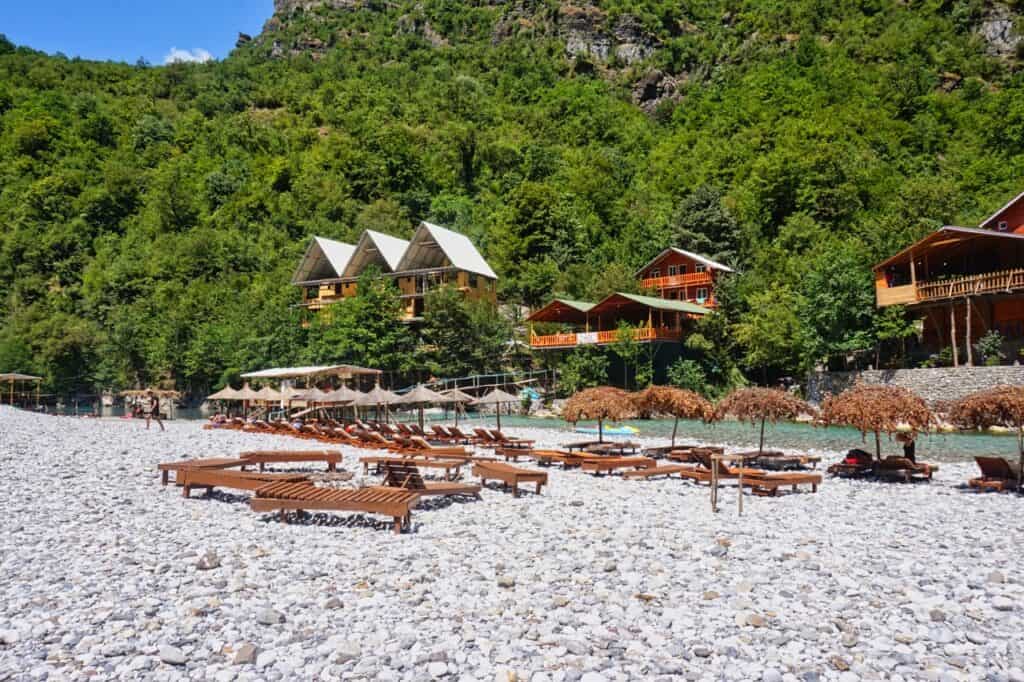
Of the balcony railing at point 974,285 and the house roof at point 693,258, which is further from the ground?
the house roof at point 693,258

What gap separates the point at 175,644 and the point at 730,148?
189 feet

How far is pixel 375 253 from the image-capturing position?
4597cm

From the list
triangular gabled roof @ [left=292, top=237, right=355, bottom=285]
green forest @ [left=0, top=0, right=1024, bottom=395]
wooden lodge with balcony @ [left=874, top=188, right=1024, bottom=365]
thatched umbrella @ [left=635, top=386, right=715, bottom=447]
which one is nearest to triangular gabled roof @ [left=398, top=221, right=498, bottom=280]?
green forest @ [left=0, top=0, right=1024, bottom=395]

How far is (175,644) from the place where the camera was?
4980 mm

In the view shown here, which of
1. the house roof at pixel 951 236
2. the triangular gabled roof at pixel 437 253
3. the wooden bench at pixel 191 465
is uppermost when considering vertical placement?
the triangular gabled roof at pixel 437 253

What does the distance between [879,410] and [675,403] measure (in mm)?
4565

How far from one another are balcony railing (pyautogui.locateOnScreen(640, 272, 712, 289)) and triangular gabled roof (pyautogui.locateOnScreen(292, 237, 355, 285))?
21048 mm

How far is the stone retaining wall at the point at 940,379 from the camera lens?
2394 centimetres

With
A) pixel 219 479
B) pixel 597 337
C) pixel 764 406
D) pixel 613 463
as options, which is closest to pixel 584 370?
pixel 597 337

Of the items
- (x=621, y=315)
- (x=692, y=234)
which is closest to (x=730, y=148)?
(x=692, y=234)

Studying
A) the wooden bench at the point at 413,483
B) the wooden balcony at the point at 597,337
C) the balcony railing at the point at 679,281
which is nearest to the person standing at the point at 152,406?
the wooden balcony at the point at 597,337

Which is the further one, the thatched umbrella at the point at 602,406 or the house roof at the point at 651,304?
the house roof at the point at 651,304

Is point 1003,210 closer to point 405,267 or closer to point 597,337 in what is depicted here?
point 597,337

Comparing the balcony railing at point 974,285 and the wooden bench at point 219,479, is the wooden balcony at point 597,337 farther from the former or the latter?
the wooden bench at point 219,479
